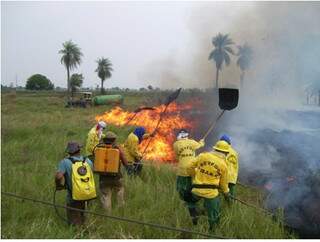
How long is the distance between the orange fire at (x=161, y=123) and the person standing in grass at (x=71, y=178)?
6.51m

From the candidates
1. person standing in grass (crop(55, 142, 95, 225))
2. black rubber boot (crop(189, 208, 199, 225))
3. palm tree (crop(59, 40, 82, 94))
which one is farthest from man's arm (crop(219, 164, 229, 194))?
palm tree (crop(59, 40, 82, 94))

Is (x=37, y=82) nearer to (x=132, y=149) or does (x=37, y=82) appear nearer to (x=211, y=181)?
(x=132, y=149)

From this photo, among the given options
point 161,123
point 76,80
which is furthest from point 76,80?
point 161,123

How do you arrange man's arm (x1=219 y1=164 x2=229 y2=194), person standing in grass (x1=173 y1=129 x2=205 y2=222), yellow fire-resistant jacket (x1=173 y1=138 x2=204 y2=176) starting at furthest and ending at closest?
yellow fire-resistant jacket (x1=173 y1=138 x2=204 y2=176), person standing in grass (x1=173 y1=129 x2=205 y2=222), man's arm (x1=219 y1=164 x2=229 y2=194)

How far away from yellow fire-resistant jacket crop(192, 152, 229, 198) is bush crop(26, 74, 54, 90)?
74.9 m

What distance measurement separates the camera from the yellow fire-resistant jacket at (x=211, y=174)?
7.49m

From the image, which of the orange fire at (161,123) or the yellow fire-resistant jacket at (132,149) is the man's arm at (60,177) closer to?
the yellow fire-resistant jacket at (132,149)

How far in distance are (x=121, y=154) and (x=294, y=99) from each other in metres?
28.7

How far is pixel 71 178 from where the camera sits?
7.45m

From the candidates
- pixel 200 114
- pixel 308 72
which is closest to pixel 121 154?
pixel 200 114

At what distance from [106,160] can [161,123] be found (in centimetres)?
1040

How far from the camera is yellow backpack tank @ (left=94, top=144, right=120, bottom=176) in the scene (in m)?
8.31

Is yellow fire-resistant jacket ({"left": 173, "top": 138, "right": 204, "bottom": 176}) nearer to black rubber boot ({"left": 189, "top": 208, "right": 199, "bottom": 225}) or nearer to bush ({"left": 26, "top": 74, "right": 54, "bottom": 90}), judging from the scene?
black rubber boot ({"left": 189, "top": 208, "right": 199, "bottom": 225})

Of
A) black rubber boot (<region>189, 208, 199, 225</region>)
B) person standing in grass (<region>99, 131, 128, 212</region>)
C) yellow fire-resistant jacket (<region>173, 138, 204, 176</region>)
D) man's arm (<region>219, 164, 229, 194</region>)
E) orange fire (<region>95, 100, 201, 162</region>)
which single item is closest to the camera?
man's arm (<region>219, 164, 229, 194</region>)
